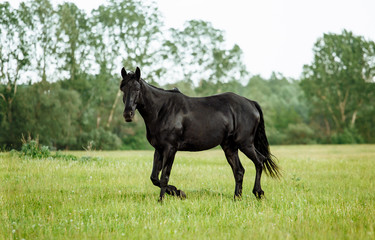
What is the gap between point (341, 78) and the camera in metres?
52.6

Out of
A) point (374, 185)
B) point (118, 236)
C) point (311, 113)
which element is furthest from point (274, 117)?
point (118, 236)

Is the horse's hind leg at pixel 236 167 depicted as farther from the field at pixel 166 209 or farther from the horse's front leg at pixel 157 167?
the horse's front leg at pixel 157 167

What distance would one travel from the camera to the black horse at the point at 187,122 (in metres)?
7.62

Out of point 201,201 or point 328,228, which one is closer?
point 328,228

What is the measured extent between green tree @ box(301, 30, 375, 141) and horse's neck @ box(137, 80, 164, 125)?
49.0m

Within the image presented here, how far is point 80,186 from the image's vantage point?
9477 millimetres

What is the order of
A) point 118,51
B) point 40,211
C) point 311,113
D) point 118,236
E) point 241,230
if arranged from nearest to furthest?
point 118,236
point 241,230
point 40,211
point 118,51
point 311,113

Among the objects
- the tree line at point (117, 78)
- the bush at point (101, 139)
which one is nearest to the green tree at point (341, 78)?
the tree line at point (117, 78)

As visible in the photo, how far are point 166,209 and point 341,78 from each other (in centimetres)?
5221

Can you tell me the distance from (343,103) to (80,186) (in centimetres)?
5052

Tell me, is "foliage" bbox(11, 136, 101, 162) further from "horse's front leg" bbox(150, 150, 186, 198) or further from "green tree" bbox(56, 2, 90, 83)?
"green tree" bbox(56, 2, 90, 83)

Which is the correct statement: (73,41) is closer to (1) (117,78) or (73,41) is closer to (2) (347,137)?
(1) (117,78)

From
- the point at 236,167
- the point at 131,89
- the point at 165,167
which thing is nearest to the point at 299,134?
the point at 236,167

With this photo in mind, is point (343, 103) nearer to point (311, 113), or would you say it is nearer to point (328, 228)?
point (311, 113)
